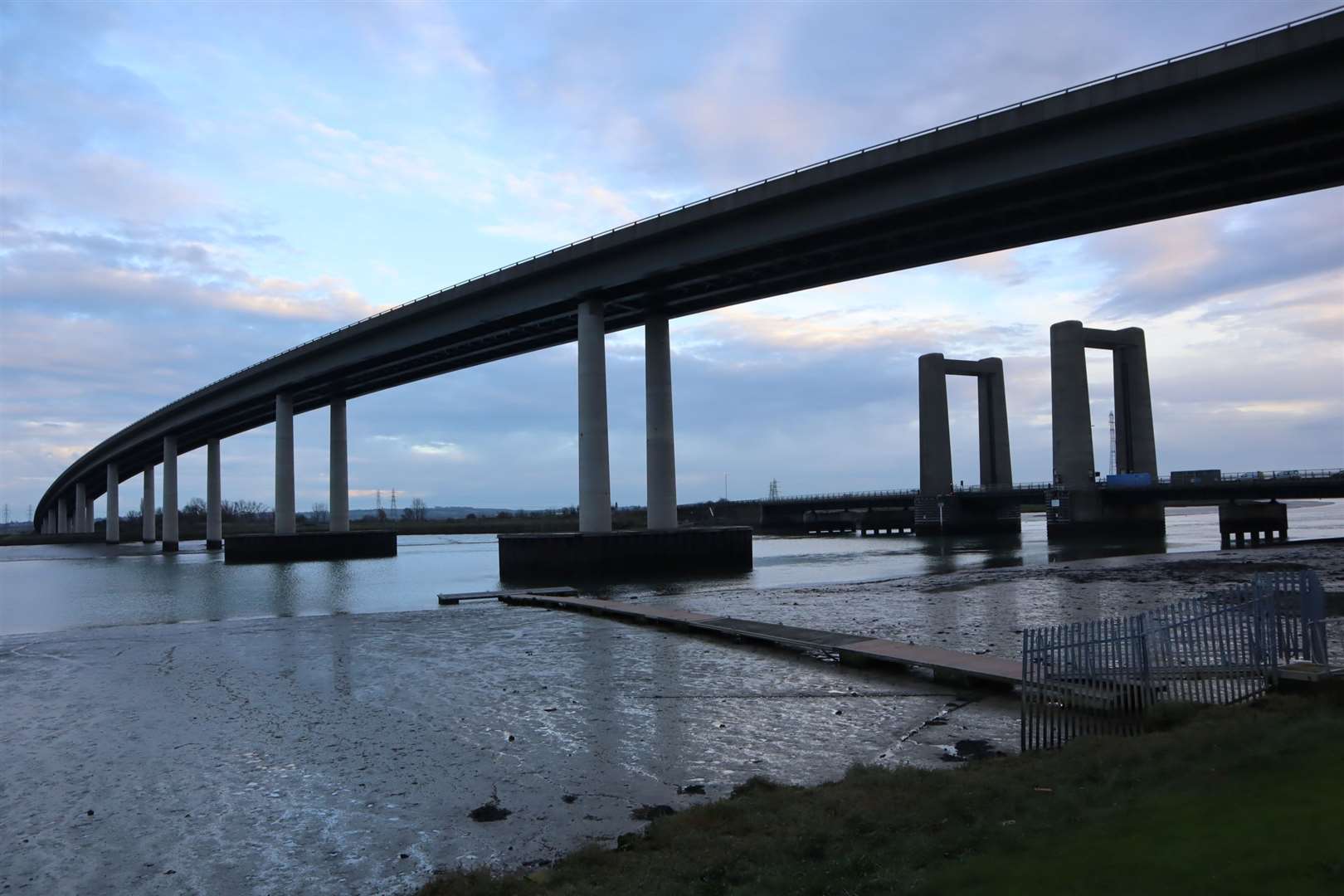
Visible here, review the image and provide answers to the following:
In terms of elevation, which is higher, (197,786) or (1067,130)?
(1067,130)

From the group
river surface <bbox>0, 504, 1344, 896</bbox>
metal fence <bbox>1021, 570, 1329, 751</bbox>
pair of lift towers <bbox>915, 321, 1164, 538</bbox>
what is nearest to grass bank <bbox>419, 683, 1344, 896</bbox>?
metal fence <bbox>1021, 570, 1329, 751</bbox>

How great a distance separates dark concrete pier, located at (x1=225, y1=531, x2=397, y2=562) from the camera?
83250 mm

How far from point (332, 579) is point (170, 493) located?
7998 cm

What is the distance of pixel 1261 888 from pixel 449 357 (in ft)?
264

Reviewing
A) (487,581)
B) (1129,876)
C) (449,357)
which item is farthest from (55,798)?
(449,357)

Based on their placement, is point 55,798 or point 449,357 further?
point 449,357

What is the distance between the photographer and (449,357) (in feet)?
267

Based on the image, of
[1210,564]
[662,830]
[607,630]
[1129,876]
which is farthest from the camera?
[1210,564]

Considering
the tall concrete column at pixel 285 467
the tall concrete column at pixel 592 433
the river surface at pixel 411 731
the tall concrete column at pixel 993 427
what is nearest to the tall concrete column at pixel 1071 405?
the tall concrete column at pixel 993 427

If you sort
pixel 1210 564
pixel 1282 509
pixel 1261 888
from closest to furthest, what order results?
1. pixel 1261 888
2. pixel 1210 564
3. pixel 1282 509

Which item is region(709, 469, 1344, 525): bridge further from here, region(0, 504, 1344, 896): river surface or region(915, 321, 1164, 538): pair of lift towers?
region(0, 504, 1344, 896): river surface

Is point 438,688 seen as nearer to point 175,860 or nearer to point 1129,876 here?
point 175,860

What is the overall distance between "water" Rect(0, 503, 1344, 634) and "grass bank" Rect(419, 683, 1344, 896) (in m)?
31.2

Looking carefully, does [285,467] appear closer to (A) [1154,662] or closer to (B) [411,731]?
(B) [411,731]
